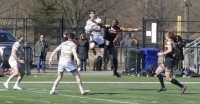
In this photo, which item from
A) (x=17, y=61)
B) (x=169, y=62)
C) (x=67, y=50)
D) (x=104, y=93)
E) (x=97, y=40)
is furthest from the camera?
(x=97, y=40)

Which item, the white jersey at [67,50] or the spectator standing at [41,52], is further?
the spectator standing at [41,52]

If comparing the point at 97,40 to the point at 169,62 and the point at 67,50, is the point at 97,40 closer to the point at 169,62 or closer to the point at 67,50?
the point at 67,50

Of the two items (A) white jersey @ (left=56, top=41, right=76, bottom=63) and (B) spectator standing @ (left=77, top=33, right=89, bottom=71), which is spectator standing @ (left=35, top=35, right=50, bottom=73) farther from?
(A) white jersey @ (left=56, top=41, right=76, bottom=63)

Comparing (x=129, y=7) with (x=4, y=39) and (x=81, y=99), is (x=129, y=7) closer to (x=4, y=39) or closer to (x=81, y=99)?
(x=4, y=39)

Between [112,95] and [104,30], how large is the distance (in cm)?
310

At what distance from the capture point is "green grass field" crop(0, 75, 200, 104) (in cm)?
1955

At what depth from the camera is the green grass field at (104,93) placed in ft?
64.1

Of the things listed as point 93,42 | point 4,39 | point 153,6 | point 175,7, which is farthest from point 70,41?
point 175,7

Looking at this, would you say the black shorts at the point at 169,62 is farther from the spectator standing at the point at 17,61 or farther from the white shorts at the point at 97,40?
the spectator standing at the point at 17,61

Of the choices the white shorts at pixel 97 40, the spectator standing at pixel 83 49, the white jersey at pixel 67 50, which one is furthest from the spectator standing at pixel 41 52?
the white jersey at pixel 67 50

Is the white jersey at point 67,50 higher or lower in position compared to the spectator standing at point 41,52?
higher

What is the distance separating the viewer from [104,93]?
22344 millimetres

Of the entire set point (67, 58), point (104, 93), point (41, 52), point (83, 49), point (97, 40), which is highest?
point (97, 40)

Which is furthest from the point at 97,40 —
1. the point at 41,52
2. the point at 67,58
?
the point at 41,52
